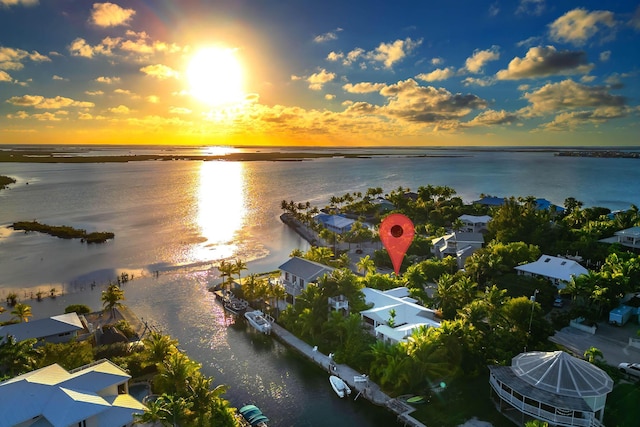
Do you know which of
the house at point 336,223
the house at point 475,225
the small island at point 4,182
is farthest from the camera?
the small island at point 4,182

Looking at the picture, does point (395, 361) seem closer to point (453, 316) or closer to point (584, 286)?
point (453, 316)

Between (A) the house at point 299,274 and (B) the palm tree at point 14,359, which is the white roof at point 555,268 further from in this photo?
(B) the palm tree at point 14,359

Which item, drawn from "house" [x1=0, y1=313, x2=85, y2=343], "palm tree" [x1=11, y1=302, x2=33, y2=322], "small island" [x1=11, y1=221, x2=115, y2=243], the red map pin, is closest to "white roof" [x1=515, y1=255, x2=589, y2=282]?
the red map pin

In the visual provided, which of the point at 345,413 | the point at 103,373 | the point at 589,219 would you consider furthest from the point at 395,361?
the point at 589,219

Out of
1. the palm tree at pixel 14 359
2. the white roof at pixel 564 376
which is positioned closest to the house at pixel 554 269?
the white roof at pixel 564 376

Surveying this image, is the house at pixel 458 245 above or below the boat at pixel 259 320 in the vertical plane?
above

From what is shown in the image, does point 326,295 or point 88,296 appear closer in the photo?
point 326,295

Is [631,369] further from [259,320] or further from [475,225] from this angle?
[475,225]
